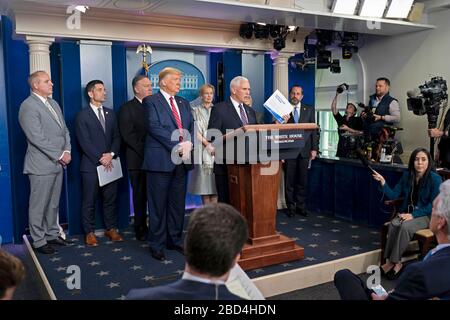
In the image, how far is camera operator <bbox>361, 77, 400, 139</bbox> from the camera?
5.15 meters

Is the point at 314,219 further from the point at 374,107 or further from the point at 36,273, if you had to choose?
the point at 36,273

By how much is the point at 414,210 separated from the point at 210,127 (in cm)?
185

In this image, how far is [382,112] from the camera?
5.27 meters

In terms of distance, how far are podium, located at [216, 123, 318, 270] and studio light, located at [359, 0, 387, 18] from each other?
211 centimetres

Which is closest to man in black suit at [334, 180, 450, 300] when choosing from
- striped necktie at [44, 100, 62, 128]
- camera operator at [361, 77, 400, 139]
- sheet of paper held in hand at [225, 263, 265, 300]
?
sheet of paper held in hand at [225, 263, 265, 300]

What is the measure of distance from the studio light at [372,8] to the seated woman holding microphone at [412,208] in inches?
77.9

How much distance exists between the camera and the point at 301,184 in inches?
200

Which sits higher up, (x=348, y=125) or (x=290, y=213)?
(x=348, y=125)

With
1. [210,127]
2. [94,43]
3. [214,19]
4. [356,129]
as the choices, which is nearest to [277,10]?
[214,19]

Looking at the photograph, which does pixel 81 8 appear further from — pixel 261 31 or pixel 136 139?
pixel 261 31

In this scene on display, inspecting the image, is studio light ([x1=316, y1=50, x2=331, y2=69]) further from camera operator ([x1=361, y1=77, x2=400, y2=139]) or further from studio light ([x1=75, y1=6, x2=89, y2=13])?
studio light ([x1=75, y1=6, x2=89, y2=13])

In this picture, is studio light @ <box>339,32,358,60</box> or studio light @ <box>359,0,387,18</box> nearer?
studio light @ <box>359,0,387,18</box>

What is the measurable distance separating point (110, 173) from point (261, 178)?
164 centimetres

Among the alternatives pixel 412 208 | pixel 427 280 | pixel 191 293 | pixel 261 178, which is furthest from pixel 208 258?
pixel 412 208
